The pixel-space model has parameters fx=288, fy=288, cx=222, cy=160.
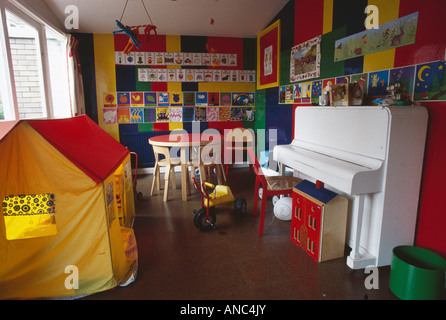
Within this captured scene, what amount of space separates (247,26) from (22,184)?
4274 millimetres

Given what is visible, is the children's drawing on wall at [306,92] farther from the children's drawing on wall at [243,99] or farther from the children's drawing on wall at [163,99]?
the children's drawing on wall at [163,99]

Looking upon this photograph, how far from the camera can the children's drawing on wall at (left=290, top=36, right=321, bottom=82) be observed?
11.1ft

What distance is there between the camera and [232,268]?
7.37 ft

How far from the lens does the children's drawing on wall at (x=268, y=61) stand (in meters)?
4.66

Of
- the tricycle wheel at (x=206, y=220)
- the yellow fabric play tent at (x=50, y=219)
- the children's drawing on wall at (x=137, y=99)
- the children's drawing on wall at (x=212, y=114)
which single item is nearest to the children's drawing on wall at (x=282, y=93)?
the children's drawing on wall at (x=212, y=114)

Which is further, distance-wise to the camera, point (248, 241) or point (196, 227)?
point (196, 227)

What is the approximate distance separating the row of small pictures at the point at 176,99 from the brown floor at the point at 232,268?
266 centimetres

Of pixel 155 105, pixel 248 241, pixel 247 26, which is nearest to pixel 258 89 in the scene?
Result: pixel 247 26

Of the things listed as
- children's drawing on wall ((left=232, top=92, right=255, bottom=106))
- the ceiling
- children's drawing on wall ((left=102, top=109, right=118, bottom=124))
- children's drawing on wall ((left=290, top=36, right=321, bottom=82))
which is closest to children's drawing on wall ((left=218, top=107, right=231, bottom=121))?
children's drawing on wall ((left=232, top=92, right=255, bottom=106))

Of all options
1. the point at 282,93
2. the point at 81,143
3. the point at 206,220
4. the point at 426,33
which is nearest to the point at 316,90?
the point at 282,93

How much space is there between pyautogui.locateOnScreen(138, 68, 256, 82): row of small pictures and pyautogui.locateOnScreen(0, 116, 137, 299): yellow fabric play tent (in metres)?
3.35

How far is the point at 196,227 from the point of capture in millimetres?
2953

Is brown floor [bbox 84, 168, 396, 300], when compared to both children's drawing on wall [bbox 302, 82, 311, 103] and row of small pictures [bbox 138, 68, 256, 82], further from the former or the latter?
row of small pictures [bbox 138, 68, 256, 82]

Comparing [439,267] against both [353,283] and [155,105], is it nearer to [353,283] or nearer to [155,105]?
[353,283]
